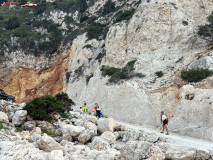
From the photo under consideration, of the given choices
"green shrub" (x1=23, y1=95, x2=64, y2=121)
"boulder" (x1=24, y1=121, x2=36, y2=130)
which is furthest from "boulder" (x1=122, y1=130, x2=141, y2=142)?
"green shrub" (x1=23, y1=95, x2=64, y2=121)

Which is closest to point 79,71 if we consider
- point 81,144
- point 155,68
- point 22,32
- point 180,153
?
point 155,68

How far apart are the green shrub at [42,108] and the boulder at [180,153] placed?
9888 millimetres

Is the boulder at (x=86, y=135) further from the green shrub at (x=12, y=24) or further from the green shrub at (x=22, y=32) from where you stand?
the green shrub at (x=12, y=24)

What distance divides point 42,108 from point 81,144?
6.32 meters

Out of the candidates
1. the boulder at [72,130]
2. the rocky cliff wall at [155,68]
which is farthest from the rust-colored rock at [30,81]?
the boulder at [72,130]

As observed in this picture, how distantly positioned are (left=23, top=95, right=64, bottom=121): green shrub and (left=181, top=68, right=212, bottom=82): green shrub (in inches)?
463

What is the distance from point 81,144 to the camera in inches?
435

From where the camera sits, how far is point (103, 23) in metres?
42.9

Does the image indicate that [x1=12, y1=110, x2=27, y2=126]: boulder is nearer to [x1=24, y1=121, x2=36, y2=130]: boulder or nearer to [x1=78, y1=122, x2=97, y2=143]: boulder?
[x1=24, y1=121, x2=36, y2=130]: boulder

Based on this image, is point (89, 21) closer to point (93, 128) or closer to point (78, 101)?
point (78, 101)

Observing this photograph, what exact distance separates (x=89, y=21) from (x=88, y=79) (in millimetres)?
17463

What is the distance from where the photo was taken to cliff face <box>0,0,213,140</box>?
1914 centimetres

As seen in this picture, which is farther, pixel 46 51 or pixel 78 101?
pixel 46 51

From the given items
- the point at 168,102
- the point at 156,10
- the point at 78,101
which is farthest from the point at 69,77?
the point at 168,102
